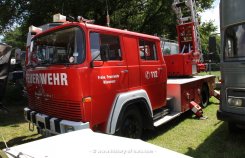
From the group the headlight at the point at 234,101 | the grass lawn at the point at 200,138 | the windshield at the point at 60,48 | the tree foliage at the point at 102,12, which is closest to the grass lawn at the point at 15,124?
the windshield at the point at 60,48

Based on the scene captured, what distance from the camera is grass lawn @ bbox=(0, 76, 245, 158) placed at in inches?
218

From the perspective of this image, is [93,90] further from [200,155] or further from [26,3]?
[26,3]

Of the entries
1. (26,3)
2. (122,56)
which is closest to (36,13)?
(26,3)

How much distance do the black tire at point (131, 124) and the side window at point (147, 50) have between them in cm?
123

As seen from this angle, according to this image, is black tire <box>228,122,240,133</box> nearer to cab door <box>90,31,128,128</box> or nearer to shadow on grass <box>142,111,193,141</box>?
shadow on grass <box>142,111,193,141</box>

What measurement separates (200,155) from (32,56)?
3924mm

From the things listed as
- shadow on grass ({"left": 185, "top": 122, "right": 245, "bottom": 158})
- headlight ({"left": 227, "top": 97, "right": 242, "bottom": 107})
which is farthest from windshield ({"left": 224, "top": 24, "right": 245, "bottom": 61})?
shadow on grass ({"left": 185, "top": 122, "right": 245, "bottom": 158})

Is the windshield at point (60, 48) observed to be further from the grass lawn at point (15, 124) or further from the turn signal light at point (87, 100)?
the grass lawn at point (15, 124)

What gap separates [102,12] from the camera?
17141mm

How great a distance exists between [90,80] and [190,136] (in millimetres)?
2995

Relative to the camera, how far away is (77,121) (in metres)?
4.66

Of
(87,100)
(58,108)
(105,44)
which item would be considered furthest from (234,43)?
(58,108)

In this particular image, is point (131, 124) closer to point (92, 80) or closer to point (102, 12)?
point (92, 80)

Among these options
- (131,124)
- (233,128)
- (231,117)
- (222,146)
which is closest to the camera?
(231,117)
